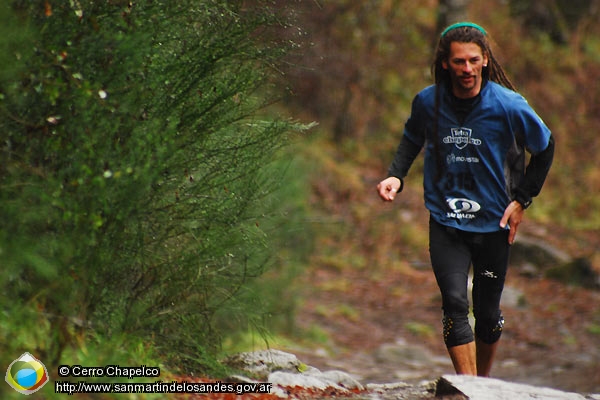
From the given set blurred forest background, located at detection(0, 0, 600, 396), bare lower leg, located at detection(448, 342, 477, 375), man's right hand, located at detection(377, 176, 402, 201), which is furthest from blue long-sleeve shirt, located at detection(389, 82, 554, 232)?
blurred forest background, located at detection(0, 0, 600, 396)

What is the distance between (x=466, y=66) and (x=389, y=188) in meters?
0.73

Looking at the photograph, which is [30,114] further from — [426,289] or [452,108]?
[426,289]

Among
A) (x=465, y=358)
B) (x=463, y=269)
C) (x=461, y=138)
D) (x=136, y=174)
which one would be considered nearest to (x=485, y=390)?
(x=465, y=358)

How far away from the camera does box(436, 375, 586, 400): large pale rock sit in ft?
12.8

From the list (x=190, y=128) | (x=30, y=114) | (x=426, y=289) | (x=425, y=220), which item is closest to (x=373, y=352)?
(x=426, y=289)

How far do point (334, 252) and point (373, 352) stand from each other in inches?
114

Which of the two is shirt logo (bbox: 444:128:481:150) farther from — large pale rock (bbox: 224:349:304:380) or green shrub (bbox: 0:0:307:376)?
large pale rock (bbox: 224:349:304:380)

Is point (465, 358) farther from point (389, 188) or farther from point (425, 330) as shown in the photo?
point (425, 330)

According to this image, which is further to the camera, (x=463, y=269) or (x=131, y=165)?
(x=463, y=269)

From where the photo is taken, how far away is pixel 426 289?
10.9 m

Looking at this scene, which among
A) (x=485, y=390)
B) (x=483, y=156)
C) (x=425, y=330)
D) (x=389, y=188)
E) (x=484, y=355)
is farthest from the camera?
(x=425, y=330)

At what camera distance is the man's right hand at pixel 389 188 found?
4258 millimetres

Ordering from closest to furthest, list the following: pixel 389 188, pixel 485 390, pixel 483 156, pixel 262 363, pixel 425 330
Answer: pixel 485 390 → pixel 483 156 → pixel 389 188 → pixel 262 363 → pixel 425 330

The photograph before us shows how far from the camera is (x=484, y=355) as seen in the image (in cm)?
461
